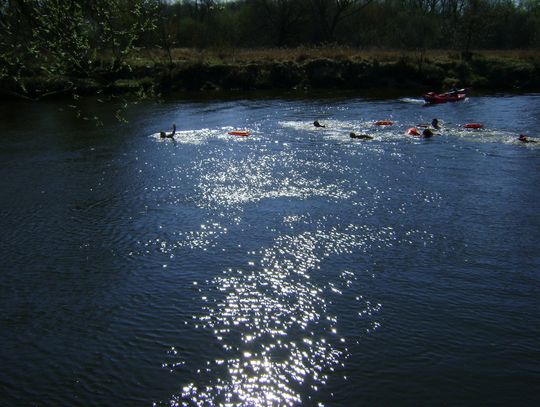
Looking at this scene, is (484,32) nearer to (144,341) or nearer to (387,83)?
(387,83)

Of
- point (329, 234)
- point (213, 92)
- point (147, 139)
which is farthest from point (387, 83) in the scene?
point (329, 234)

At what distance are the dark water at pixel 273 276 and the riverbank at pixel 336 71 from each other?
78.5ft

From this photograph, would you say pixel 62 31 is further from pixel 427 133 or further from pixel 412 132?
pixel 412 132

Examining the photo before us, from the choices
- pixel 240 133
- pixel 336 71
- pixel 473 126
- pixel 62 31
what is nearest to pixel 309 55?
pixel 336 71

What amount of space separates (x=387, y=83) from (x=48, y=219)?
37.5 m

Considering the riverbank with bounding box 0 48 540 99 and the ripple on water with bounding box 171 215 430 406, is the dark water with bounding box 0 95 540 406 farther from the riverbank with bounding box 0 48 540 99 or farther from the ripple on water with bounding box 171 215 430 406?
the riverbank with bounding box 0 48 540 99

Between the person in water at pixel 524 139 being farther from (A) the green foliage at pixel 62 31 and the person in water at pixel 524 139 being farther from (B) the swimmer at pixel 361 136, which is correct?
(A) the green foliage at pixel 62 31

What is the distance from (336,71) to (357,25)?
950 inches

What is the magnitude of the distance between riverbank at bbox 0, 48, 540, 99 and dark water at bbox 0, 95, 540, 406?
A: 78.5 feet

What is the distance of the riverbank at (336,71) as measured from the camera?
47.8 m

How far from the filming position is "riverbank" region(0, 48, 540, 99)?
157 feet

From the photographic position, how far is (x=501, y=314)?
11.1 meters

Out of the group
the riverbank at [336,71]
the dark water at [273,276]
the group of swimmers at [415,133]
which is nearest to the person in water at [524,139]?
the group of swimmers at [415,133]

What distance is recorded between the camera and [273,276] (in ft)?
42.6
